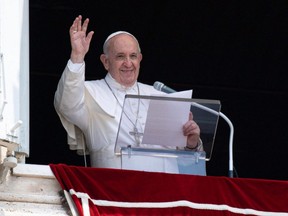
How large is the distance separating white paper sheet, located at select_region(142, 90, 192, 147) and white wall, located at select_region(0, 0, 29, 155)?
2.05 feet

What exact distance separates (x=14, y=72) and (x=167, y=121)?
84cm

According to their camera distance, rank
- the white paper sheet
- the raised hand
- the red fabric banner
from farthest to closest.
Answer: the raised hand, the white paper sheet, the red fabric banner

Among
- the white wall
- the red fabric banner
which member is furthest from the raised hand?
the red fabric banner

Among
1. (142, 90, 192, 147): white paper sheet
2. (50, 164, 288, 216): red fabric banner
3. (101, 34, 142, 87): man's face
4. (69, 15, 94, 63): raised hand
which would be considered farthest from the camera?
(101, 34, 142, 87): man's face

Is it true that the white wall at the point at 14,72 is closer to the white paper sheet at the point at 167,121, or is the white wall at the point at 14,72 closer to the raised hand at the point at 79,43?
the raised hand at the point at 79,43

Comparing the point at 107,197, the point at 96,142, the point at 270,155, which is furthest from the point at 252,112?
the point at 107,197

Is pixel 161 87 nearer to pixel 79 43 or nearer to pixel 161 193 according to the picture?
pixel 79 43

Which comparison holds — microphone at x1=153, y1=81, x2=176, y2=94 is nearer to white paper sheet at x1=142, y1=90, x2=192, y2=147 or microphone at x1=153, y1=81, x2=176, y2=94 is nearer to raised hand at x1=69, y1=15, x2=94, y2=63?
white paper sheet at x1=142, y1=90, x2=192, y2=147

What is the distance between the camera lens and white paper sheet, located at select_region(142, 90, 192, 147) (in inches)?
264

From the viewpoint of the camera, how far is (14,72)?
23.0ft

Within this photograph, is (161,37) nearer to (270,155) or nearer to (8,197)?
(270,155)

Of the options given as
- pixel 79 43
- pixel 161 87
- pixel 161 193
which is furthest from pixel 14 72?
pixel 161 193

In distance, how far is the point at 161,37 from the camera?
9.38 metres

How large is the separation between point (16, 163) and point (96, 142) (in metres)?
0.86
